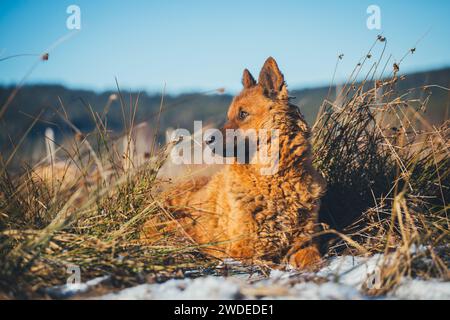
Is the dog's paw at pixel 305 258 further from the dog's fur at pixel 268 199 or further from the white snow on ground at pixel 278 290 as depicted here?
the white snow on ground at pixel 278 290

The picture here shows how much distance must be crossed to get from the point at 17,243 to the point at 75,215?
0.40m

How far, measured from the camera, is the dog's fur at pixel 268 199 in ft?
11.5

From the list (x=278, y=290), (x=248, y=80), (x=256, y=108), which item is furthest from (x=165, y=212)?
(x=248, y=80)

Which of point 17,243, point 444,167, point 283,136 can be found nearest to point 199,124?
point 283,136

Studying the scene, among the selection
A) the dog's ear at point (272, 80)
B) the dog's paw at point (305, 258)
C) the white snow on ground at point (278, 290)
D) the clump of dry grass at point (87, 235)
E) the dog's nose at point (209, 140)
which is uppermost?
the dog's ear at point (272, 80)

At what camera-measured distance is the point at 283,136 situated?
3.79m

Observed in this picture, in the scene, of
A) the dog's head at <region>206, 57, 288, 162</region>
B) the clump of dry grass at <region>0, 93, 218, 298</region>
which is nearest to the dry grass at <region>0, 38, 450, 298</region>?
the clump of dry grass at <region>0, 93, 218, 298</region>

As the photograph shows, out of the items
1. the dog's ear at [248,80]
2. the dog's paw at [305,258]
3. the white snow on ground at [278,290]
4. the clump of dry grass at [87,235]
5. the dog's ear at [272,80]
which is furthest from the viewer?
the dog's ear at [248,80]

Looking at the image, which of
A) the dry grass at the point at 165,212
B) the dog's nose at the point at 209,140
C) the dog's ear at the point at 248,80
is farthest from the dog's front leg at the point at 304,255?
the dog's ear at the point at 248,80

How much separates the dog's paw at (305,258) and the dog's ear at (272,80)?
151cm

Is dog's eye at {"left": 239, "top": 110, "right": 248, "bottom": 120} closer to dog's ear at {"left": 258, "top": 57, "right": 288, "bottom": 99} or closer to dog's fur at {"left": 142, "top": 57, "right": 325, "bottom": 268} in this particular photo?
dog's fur at {"left": 142, "top": 57, "right": 325, "bottom": 268}
